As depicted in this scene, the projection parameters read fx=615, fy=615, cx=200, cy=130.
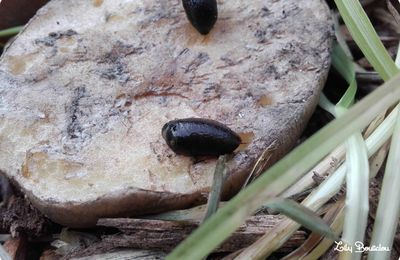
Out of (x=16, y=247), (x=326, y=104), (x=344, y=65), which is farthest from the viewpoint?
(x=344, y=65)

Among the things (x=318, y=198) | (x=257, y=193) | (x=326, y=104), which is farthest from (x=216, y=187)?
(x=326, y=104)

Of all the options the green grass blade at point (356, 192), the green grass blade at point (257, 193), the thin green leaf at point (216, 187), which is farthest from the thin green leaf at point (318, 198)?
the green grass blade at point (257, 193)

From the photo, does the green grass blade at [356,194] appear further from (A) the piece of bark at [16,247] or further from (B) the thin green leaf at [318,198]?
(A) the piece of bark at [16,247]

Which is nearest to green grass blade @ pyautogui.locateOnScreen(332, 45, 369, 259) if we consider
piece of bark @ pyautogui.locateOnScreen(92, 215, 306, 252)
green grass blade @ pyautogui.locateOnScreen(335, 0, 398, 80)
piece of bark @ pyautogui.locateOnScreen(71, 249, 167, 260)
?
piece of bark @ pyautogui.locateOnScreen(92, 215, 306, 252)

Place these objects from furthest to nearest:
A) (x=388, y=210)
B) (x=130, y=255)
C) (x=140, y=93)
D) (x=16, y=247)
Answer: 1. (x=140, y=93)
2. (x=16, y=247)
3. (x=130, y=255)
4. (x=388, y=210)

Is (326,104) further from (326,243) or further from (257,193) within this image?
(257,193)

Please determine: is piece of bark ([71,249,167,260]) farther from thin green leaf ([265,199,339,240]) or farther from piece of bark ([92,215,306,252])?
thin green leaf ([265,199,339,240])
